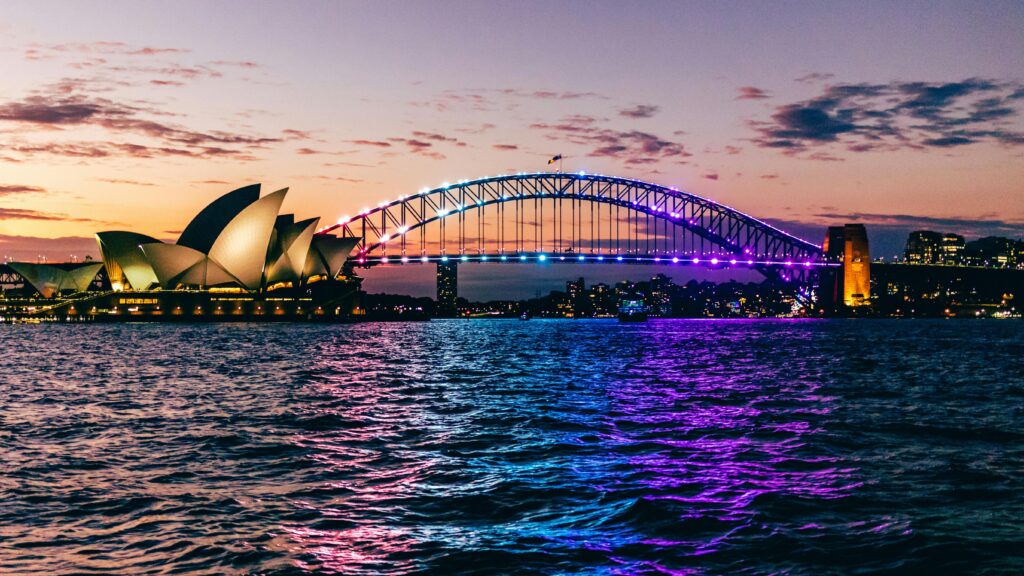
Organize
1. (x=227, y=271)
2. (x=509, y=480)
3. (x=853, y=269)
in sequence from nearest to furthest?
1. (x=509, y=480)
2. (x=227, y=271)
3. (x=853, y=269)

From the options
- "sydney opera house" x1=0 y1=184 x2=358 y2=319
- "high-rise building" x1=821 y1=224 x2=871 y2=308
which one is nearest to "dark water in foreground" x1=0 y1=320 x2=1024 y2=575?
"sydney opera house" x1=0 y1=184 x2=358 y2=319

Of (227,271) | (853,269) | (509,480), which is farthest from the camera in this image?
(853,269)

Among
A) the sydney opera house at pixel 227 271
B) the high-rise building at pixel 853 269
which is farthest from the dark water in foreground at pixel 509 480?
the high-rise building at pixel 853 269

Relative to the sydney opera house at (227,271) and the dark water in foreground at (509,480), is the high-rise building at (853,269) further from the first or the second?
the dark water in foreground at (509,480)

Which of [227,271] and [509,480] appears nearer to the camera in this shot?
[509,480]

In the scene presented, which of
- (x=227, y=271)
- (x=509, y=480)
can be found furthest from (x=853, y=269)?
(x=509, y=480)

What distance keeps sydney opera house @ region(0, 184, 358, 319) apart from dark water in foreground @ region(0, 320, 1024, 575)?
85.9 m

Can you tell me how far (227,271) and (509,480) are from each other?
111 m

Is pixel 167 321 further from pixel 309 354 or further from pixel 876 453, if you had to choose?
pixel 876 453

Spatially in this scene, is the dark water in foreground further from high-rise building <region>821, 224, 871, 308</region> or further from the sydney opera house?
high-rise building <region>821, 224, 871, 308</region>

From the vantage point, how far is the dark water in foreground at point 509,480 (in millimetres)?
9211

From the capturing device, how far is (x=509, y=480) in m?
13.1

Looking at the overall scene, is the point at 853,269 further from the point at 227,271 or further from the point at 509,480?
the point at 509,480

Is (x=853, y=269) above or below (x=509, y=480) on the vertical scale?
above
